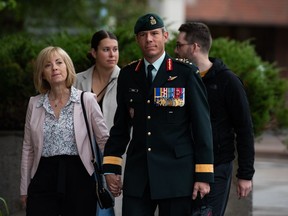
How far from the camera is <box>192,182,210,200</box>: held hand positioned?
5961mm

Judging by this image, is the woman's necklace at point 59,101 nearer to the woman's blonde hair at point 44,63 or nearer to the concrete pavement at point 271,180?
the woman's blonde hair at point 44,63

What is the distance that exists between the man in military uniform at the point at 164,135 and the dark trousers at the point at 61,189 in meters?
0.52

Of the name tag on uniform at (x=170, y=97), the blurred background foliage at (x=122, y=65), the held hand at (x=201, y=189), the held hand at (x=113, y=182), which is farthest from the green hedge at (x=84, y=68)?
the held hand at (x=201, y=189)

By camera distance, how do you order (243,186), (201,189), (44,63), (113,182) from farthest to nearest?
(44,63) < (243,186) < (113,182) < (201,189)

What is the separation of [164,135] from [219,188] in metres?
0.75

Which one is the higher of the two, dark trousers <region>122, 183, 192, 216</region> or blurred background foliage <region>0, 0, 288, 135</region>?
blurred background foliage <region>0, 0, 288, 135</region>

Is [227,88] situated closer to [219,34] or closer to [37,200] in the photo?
[37,200]

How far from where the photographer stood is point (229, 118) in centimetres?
668

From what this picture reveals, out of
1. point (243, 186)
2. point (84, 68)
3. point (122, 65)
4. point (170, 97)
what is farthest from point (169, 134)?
point (122, 65)

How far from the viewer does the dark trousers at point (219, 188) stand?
21.3ft

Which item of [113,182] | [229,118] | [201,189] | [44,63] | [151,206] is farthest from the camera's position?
[44,63]

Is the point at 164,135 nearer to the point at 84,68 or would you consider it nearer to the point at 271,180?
the point at 84,68

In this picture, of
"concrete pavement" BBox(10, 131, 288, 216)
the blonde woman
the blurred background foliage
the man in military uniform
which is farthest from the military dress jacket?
"concrete pavement" BBox(10, 131, 288, 216)

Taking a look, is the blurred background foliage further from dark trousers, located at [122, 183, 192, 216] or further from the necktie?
dark trousers, located at [122, 183, 192, 216]
